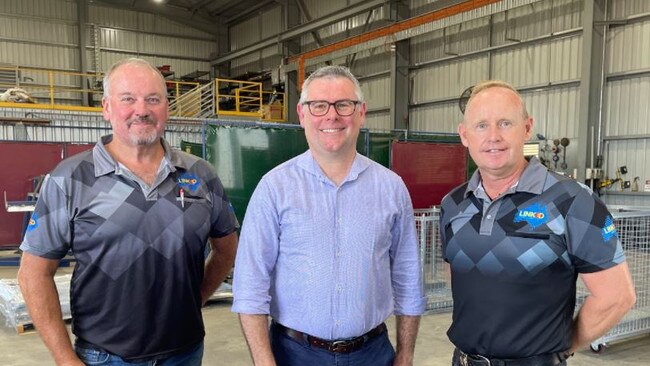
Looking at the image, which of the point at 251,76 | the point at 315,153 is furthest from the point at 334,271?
the point at 251,76

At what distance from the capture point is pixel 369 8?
49.4 feet

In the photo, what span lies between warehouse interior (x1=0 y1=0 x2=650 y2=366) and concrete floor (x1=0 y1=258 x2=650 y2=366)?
0.07 ft

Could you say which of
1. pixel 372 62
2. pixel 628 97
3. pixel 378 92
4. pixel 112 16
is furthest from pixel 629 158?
pixel 112 16

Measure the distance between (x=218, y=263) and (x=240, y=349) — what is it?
2872mm

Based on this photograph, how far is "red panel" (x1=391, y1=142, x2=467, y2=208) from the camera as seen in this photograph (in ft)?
28.4

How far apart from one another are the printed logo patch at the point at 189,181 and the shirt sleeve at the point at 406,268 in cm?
85

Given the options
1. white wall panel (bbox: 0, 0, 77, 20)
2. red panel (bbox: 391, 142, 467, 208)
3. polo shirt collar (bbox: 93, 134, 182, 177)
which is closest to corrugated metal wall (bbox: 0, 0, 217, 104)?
white wall panel (bbox: 0, 0, 77, 20)

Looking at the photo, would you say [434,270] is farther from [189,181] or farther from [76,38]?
[76,38]

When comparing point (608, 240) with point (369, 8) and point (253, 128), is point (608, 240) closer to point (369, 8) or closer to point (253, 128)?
point (253, 128)

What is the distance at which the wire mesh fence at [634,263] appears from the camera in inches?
180

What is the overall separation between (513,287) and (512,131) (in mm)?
596

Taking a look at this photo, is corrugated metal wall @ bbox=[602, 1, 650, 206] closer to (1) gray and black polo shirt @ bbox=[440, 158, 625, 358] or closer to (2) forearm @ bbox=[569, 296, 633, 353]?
(2) forearm @ bbox=[569, 296, 633, 353]

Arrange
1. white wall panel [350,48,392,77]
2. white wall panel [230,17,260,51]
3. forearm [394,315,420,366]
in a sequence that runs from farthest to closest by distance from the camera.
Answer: white wall panel [230,17,260,51] → white wall panel [350,48,392,77] → forearm [394,315,420,366]

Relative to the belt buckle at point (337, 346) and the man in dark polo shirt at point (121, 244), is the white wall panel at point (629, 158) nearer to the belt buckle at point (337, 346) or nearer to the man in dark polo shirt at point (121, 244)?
the belt buckle at point (337, 346)
